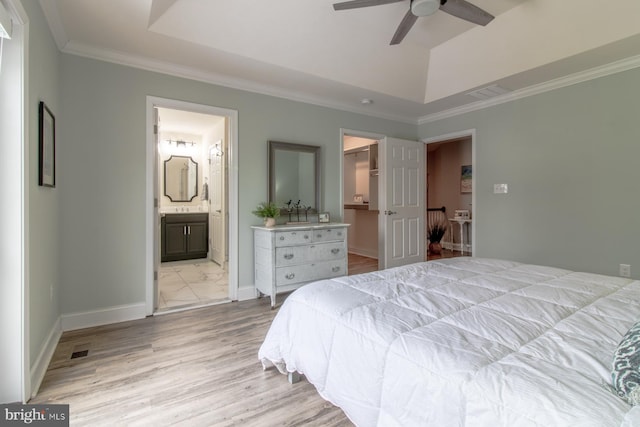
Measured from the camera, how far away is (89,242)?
8.95 feet

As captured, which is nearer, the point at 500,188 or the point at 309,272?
the point at 309,272

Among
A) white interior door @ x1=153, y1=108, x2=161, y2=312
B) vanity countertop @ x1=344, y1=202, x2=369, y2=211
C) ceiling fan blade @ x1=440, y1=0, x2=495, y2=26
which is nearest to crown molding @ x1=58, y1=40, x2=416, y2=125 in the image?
white interior door @ x1=153, y1=108, x2=161, y2=312

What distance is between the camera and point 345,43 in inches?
120

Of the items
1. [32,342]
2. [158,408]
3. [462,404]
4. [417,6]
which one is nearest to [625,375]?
[462,404]

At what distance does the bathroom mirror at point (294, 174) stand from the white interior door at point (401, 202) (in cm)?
110

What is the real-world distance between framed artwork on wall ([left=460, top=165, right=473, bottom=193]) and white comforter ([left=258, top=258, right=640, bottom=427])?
5012 mm

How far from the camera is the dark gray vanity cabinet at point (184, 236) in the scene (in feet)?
18.0

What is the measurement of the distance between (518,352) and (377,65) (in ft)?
10.5

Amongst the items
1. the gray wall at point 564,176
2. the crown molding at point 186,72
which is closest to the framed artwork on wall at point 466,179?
the gray wall at point 564,176

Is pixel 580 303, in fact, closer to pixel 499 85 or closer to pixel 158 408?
pixel 158 408

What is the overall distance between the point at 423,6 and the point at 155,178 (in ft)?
9.04

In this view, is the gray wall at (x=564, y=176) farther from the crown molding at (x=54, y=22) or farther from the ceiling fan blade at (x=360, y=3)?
the crown molding at (x=54, y=22)

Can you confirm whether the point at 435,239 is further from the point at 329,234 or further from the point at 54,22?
the point at 54,22

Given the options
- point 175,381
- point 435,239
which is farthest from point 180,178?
point 435,239
